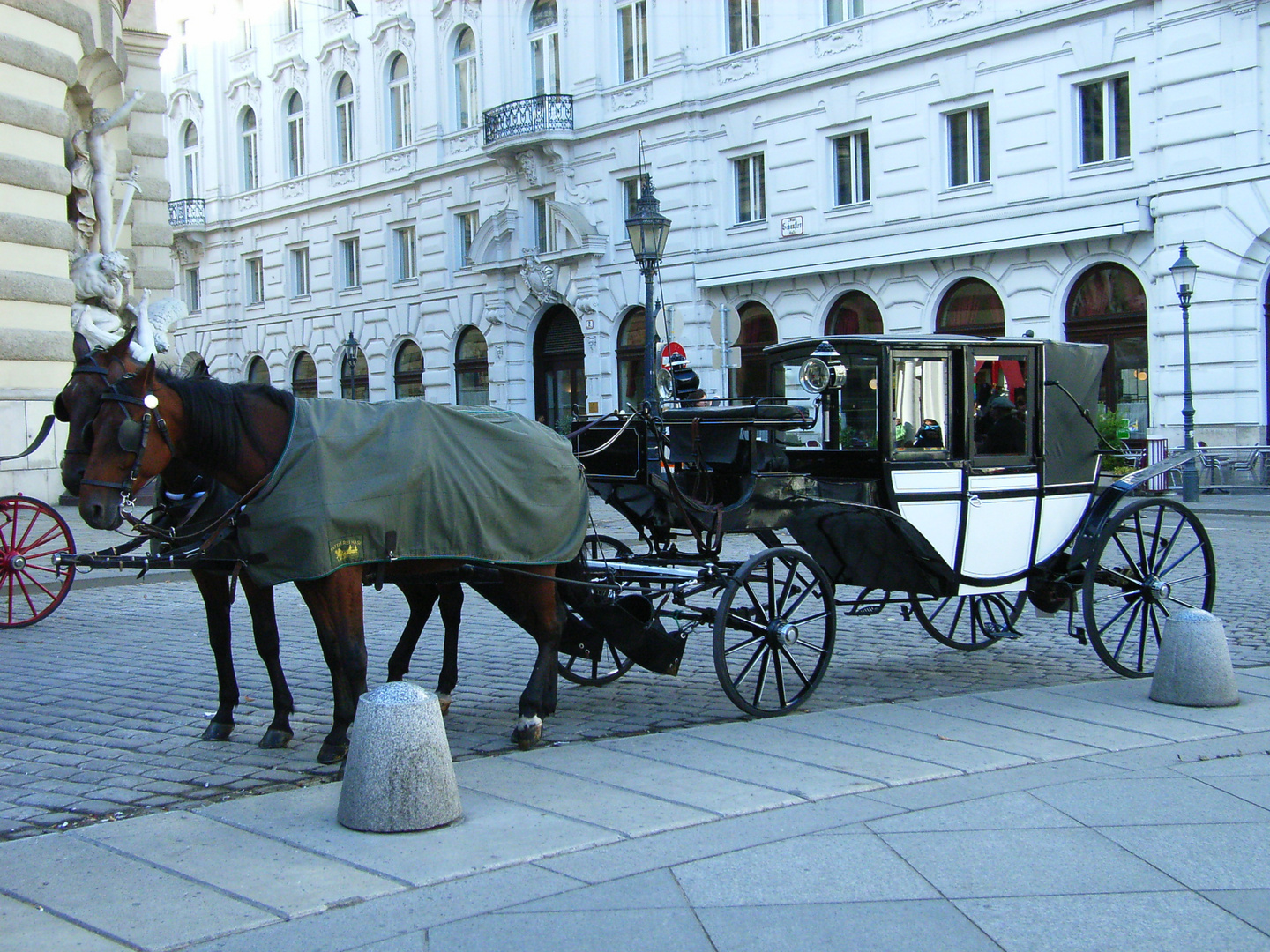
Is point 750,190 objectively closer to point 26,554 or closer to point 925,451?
point 26,554

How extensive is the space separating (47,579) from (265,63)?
3331 centimetres

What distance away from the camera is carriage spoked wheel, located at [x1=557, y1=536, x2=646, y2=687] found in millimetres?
7766

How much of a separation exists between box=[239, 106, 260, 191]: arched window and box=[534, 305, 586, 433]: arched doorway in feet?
44.3

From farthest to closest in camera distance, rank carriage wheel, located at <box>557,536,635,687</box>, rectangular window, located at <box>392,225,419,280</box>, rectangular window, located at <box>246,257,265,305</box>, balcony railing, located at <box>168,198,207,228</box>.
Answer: balcony railing, located at <box>168,198,207,228</box>, rectangular window, located at <box>246,257,265,305</box>, rectangular window, located at <box>392,225,419,280</box>, carriage wheel, located at <box>557,536,635,687</box>

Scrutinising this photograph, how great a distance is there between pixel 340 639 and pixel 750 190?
2530cm

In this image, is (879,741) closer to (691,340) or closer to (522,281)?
(691,340)

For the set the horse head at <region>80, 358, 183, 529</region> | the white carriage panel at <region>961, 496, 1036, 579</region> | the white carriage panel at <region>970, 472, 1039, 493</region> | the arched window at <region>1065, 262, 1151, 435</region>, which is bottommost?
the white carriage panel at <region>961, 496, 1036, 579</region>

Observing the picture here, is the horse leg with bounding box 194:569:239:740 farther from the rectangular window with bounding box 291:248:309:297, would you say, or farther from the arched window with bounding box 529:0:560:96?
the rectangular window with bounding box 291:248:309:297

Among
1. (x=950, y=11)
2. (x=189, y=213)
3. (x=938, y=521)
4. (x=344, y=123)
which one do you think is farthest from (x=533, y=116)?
(x=938, y=521)

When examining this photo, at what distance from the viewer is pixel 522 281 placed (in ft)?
113

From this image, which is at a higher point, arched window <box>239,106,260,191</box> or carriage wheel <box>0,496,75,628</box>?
arched window <box>239,106,260,191</box>

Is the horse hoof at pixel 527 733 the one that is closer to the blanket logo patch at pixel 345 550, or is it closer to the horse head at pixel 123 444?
the blanket logo patch at pixel 345 550

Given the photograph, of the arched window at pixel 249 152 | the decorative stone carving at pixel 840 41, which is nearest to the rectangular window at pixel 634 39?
the decorative stone carving at pixel 840 41

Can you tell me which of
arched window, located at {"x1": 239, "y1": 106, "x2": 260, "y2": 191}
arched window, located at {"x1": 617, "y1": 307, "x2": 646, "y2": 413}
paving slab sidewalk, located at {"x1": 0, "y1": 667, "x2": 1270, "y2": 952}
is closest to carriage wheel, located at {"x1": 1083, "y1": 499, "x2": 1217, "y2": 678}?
paving slab sidewalk, located at {"x1": 0, "y1": 667, "x2": 1270, "y2": 952}
